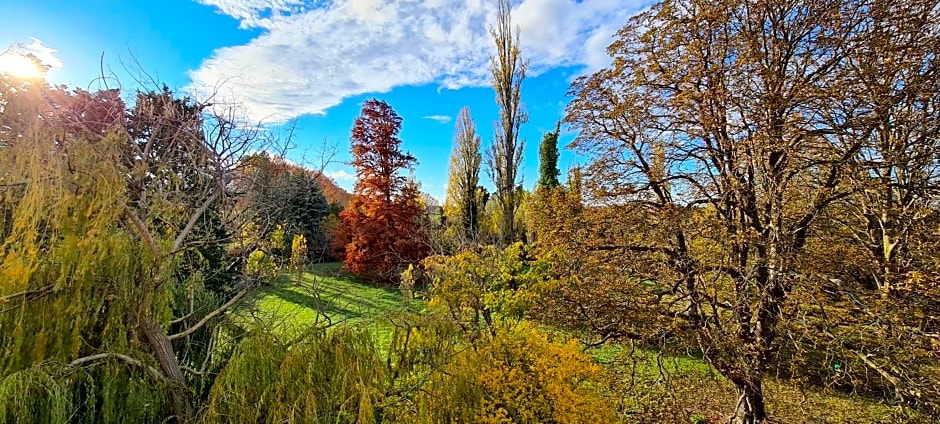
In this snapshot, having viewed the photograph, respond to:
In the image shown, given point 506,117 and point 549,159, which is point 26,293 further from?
point 549,159

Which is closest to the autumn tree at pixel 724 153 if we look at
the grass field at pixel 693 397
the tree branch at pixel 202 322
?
the grass field at pixel 693 397

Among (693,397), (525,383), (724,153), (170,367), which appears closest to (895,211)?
(724,153)

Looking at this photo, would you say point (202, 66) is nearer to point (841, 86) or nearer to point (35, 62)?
point (35, 62)

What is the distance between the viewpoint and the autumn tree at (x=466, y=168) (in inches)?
691

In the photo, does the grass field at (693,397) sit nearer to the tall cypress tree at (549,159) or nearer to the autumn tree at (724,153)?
the autumn tree at (724,153)

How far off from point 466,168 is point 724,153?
1308 cm

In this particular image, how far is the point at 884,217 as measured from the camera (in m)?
4.74

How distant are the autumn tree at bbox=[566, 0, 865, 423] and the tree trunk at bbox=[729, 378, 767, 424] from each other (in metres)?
0.02

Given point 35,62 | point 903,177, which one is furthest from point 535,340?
point 35,62

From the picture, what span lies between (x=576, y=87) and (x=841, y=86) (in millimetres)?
3262

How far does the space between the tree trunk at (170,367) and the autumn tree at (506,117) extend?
866 centimetres

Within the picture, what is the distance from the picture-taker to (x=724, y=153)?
5176 millimetres

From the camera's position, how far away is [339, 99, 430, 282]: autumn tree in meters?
16.2

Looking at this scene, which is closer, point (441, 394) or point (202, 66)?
point (441, 394)
